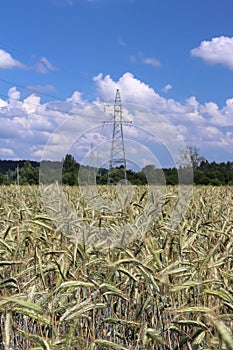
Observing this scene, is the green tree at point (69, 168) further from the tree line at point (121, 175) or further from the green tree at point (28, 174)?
the green tree at point (28, 174)

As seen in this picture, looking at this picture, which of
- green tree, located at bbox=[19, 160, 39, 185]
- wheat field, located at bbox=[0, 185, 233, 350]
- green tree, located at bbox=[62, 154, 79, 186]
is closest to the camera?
wheat field, located at bbox=[0, 185, 233, 350]

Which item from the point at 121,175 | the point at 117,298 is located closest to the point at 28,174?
the point at 121,175

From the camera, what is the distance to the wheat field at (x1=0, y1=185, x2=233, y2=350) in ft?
6.55

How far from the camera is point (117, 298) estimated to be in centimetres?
357

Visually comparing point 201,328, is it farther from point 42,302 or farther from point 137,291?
point 137,291

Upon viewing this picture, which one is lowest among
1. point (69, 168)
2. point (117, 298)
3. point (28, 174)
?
point (117, 298)

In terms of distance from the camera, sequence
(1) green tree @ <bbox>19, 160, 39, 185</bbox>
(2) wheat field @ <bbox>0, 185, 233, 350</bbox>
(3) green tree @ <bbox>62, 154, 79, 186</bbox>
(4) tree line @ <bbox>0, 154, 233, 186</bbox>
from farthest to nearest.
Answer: (1) green tree @ <bbox>19, 160, 39, 185</bbox> → (4) tree line @ <bbox>0, 154, 233, 186</bbox> → (3) green tree @ <bbox>62, 154, 79, 186</bbox> → (2) wheat field @ <bbox>0, 185, 233, 350</bbox>

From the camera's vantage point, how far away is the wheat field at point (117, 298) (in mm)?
1995

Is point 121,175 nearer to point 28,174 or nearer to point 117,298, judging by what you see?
point 117,298

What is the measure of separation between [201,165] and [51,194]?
124 feet

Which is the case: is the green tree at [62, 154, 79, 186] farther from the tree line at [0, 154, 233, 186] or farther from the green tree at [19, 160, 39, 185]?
the green tree at [19, 160, 39, 185]

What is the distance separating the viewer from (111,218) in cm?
507

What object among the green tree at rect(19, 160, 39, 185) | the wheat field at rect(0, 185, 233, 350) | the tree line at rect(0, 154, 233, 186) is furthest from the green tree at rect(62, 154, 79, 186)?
the green tree at rect(19, 160, 39, 185)

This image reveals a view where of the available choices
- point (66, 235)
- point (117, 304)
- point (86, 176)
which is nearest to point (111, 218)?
point (66, 235)
